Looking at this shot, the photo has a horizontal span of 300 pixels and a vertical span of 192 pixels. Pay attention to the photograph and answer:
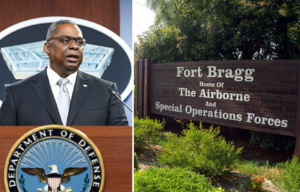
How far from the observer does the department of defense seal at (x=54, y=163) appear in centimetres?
186

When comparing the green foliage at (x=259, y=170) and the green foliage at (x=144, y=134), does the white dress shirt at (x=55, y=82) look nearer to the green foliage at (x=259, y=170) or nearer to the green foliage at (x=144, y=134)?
the green foliage at (x=259, y=170)

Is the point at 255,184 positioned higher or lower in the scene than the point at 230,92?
lower

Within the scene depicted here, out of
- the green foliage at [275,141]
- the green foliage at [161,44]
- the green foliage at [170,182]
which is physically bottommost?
the green foliage at [275,141]

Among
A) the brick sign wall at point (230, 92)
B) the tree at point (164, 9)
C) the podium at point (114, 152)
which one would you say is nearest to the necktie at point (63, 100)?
the podium at point (114, 152)

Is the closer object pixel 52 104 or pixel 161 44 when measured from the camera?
pixel 52 104

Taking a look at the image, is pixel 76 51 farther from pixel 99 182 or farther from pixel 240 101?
pixel 240 101

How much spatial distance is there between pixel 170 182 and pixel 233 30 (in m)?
5.14

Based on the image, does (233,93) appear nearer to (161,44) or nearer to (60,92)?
(161,44)

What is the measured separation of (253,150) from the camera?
6.34 m

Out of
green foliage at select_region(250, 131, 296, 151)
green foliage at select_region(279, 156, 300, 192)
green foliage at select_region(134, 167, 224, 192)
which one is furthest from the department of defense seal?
green foliage at select_region(250, 131, 296, 151)

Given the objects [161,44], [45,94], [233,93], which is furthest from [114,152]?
[161,44]

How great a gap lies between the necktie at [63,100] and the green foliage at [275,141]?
5.37 metres

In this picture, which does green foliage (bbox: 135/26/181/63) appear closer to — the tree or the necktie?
the tree

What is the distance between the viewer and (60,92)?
1.92m
